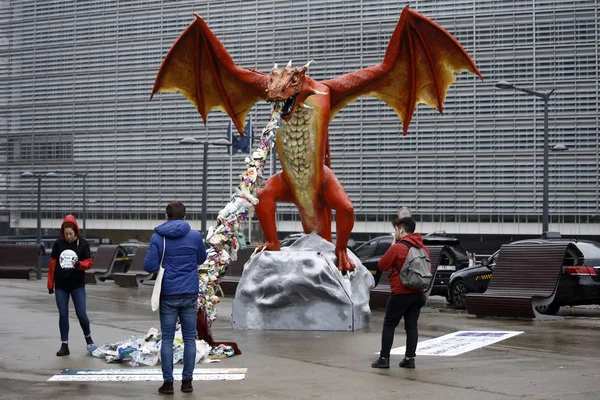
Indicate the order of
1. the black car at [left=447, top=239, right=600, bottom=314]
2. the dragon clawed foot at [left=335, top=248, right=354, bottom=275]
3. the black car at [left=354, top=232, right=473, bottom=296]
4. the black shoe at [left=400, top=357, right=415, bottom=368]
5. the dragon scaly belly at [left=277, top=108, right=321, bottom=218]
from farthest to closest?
the black car at [left=354, top=232, right=473, bottom=296], the black car at [left=447, top=239, right=600, bottom=314], the dragon clawed foot at [left=335, top=248, right=354, bottom=275], the dragon scaly belly at [left=277, top=108, right=321, bottom=218], the black shoe at [left=400, top=357, right=415, bottom=368]

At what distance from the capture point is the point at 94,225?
68.5 meters

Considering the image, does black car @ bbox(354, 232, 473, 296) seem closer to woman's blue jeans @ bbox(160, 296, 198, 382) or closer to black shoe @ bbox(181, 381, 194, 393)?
woman's blue jeans @ bbox(160, 296, 198, 382)

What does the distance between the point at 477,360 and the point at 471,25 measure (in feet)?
167

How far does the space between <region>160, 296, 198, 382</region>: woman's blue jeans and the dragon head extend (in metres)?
4.50

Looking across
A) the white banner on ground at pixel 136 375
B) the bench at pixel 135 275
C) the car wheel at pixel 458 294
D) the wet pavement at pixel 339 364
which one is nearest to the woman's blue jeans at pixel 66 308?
the wet pavement at pixel 339 364

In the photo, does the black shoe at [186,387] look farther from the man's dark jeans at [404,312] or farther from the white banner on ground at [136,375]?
the man's dark jeans at [404,312]

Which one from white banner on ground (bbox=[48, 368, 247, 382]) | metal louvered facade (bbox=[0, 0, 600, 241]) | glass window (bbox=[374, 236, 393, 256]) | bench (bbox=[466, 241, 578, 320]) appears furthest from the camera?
metal louvered facade (bbox=[0, 0, 600, 241])

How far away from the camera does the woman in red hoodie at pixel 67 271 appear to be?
9.72 m

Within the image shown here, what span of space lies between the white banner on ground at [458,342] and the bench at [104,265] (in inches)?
613

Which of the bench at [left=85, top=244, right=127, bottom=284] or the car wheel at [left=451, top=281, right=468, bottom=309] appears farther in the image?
the bench at [left=85, top=244, right=127, bottom=284]

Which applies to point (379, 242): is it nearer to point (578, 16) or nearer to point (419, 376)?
point (419, 376)

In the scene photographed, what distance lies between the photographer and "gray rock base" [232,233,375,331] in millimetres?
12492

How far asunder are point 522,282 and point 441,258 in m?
6.10

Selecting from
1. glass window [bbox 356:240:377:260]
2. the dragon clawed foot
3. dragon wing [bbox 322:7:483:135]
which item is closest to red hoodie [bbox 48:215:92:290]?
the dragon clawed foot
